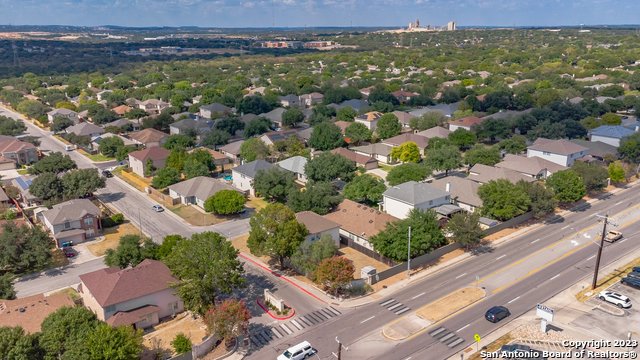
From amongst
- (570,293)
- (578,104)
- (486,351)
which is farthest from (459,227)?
(578,104)

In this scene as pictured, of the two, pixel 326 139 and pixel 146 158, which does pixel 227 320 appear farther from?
pixel 326 139

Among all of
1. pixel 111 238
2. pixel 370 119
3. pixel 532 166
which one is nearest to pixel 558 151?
pixel 532 166

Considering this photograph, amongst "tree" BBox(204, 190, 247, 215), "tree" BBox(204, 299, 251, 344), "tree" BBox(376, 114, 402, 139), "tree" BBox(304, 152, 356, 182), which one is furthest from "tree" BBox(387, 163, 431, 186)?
"tree" BBox(204, 299, 251, 344)

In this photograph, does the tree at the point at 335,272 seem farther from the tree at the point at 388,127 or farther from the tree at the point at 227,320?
A: the tree at the point at 388,127

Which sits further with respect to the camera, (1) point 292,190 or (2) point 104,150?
(2) point 104,150

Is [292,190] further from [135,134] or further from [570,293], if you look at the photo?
[135,134]

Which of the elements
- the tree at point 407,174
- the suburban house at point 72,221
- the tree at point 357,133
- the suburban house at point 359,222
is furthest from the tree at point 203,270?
the tree at point 357,133
